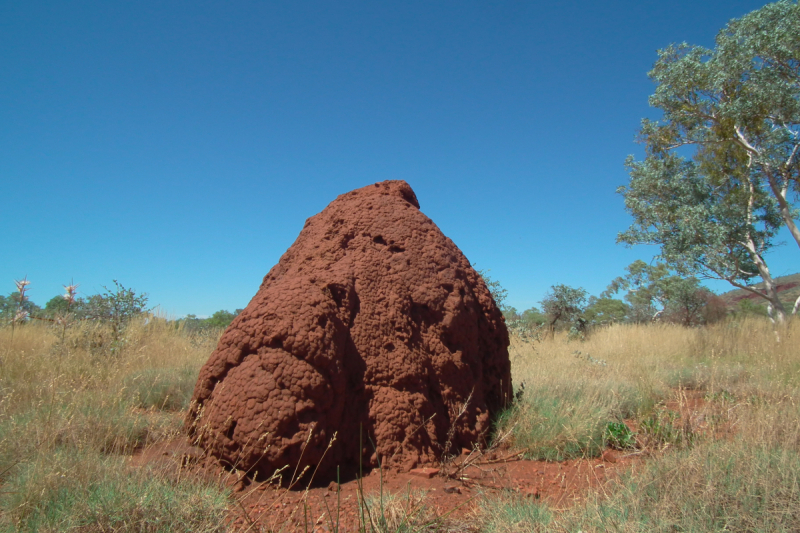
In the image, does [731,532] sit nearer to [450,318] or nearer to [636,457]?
[636,457]

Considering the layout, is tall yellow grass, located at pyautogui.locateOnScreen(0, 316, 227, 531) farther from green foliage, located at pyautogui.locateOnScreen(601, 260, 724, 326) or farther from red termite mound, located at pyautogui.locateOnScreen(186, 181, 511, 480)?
green foliage, located at pyautogui.locateOnScreen(601, 260, 724, 326)

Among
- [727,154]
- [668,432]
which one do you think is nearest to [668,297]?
[727,154]

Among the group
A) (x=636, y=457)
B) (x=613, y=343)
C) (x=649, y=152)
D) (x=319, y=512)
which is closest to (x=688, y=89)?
(x=649, y=152)

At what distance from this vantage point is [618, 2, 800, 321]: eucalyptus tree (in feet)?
37.6

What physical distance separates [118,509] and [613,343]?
458 inches

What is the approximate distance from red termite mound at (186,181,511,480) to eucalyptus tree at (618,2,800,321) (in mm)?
11480

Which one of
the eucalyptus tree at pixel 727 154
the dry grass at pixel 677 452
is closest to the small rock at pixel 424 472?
the dry grass at pixel 677 452

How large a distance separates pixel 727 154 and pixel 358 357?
1412 cm

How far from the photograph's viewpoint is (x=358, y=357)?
312cm

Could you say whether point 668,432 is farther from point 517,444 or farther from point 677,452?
point 517,444

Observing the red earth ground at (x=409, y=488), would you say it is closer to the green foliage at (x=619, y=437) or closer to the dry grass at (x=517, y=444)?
the dry grass at (x=517, y=444)

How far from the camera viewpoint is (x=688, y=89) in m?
12.8

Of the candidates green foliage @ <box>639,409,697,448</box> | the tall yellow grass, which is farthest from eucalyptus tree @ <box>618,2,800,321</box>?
the tall yellow grass

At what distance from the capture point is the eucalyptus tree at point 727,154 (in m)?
11.5
